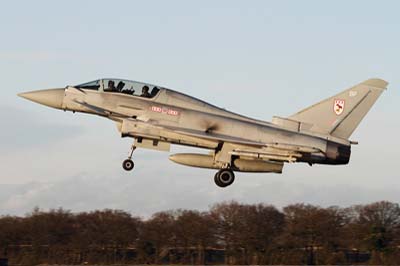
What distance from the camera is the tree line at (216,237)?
2228 inches

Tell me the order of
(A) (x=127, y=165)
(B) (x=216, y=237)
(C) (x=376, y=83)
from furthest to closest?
1. (B) (x=216, y=237)
2. (C) (x=376, y=83)
3. (A) (x=127, y=165)

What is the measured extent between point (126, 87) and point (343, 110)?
909cm

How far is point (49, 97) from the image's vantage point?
138 ft

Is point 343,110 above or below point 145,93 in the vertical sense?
above

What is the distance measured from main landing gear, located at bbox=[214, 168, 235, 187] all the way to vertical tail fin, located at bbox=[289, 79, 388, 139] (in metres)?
3.65

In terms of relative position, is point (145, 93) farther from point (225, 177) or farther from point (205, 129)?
point (225, 177)

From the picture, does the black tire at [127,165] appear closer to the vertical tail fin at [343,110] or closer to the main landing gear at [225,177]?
the main landing gear at [225,177]

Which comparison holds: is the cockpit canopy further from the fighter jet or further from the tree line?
the tree line

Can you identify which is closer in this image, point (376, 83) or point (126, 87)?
point (126, 87)

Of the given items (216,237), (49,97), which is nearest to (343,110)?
(49,97)

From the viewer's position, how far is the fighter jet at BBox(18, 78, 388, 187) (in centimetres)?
4131

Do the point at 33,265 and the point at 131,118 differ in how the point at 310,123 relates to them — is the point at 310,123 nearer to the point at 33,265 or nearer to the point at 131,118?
the point at 131,118

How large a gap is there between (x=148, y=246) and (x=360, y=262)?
11912 millimetres

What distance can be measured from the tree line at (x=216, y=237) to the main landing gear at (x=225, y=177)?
1407 centimetres
